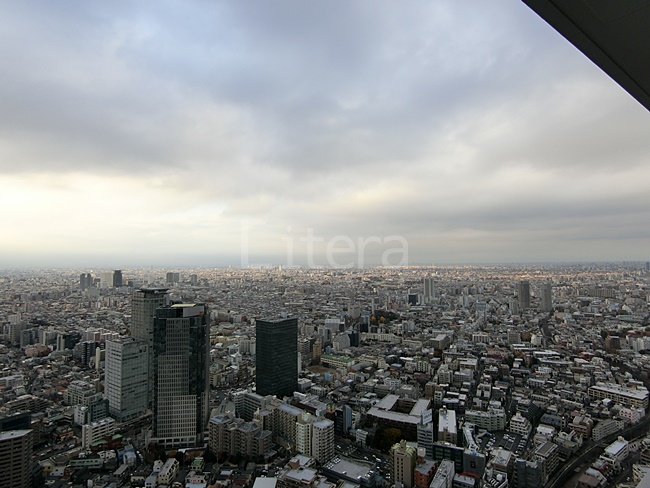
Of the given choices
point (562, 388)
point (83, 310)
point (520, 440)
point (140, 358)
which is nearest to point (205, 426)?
point (140, 358)

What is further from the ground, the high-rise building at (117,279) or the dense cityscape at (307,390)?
the high-rise building at (117,279)

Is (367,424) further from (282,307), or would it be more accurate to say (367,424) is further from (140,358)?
(282,307)

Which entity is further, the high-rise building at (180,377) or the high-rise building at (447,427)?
the high-rise building at (180,377)

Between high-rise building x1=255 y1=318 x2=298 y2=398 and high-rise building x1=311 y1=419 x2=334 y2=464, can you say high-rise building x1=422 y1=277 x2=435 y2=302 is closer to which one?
high-rise building x1=255 y1=318 x2=298 y2=398

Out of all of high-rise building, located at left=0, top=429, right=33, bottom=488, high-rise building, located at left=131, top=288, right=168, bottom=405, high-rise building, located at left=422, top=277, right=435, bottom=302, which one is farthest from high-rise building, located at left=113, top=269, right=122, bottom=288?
high-rise building, located at left=422, top=277, right=435, bottom=302

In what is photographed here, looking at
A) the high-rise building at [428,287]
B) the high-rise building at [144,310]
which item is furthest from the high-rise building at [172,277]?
the high-rise building at [428,287]

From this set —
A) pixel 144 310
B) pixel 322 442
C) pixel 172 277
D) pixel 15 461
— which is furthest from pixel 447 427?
pixel 172 277

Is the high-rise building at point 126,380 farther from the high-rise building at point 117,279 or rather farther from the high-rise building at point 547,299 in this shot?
the high-rise building at point 547,299
